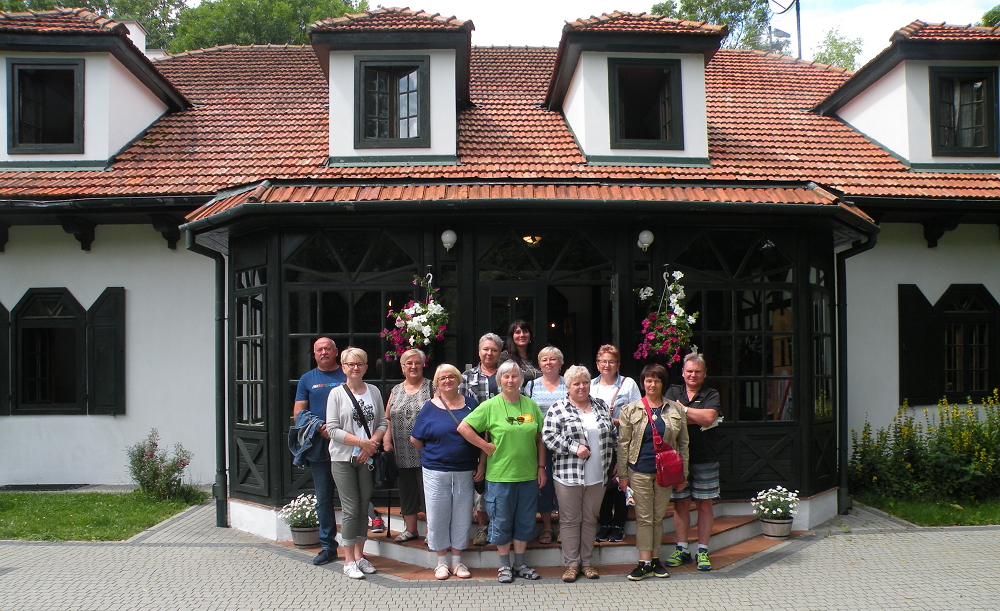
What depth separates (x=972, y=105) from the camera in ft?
33.1

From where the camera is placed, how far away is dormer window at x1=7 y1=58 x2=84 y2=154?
9578mm

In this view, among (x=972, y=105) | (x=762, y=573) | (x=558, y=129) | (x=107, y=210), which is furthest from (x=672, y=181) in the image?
(x=107, y=210)

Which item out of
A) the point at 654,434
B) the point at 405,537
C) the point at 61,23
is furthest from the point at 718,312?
the point at 61,23

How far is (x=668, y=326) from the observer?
701 cm

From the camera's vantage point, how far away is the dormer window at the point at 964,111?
32.5ft

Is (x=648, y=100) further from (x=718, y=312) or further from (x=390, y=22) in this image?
(x=718, y=312)

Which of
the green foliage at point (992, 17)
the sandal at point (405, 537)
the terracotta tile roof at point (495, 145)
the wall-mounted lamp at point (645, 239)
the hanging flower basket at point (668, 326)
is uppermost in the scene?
the green foliage at point (992, 17)

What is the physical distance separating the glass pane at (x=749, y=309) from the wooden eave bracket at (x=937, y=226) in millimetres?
3458

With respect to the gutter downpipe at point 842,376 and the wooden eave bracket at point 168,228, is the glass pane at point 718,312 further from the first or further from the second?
the wooden eave bracket at point 168,228

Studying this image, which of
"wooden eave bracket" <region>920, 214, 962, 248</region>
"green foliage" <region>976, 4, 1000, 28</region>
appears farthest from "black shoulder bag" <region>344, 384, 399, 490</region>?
"green foliage" <region>976, 4, 1000, 28</region>

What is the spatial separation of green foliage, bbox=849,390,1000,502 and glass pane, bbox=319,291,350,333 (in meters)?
6.16

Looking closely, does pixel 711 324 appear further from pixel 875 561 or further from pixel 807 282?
pixel 875 561

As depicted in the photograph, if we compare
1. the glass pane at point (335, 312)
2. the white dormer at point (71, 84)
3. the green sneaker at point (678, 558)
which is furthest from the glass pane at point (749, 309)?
the white dormer at point (71, 84)

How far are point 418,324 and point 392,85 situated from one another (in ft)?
13.6
